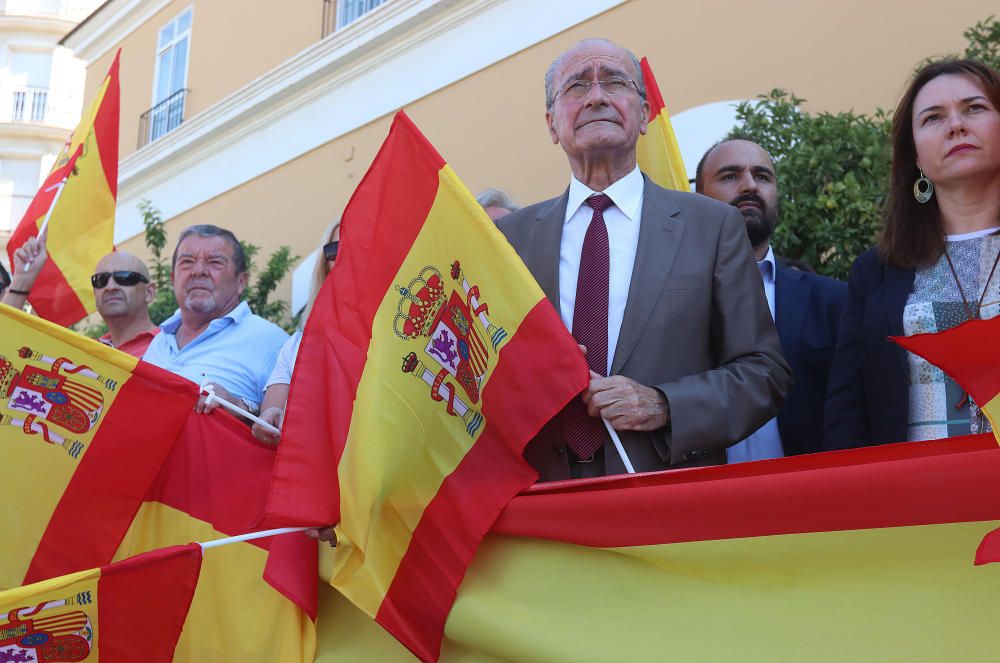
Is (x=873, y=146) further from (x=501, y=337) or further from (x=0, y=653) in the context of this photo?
(x=0, y=653)

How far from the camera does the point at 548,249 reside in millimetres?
3113

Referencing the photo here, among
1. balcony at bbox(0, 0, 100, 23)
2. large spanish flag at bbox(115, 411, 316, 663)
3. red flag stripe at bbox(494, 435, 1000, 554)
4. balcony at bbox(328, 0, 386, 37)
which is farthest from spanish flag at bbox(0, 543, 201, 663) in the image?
balcony at bbox(0, 0, 100, 23)

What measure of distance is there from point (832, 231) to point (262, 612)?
9.96ft

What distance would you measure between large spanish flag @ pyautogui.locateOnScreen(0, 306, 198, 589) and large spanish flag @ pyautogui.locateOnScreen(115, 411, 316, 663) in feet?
0.23

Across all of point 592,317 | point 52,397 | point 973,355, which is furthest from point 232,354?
point 973,355

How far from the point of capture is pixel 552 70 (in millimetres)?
3398

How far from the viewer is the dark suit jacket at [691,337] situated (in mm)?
2758

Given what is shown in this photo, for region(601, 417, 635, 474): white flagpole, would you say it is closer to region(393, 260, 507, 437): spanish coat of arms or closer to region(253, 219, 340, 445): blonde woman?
region(393, 260, 507, 437): spanish coat of arms

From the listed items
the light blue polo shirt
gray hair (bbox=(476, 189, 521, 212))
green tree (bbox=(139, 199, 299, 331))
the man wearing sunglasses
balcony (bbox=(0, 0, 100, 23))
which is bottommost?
the light blue polo shirt

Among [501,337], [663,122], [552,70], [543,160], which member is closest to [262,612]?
[501,337]

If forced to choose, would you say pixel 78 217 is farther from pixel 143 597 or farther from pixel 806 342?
pixel 806 342

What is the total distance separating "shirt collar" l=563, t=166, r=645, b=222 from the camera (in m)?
3.13

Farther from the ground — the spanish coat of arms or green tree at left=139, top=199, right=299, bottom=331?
green tree at left=139, top=199, right=299, bottom=331

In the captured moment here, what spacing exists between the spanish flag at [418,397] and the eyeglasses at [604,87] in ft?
1.58
